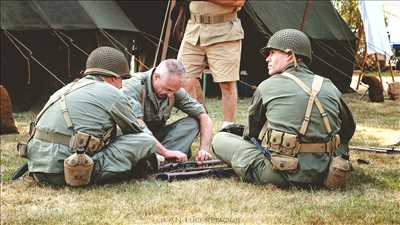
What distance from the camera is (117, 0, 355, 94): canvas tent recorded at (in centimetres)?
958

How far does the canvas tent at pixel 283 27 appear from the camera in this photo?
31.4 feet

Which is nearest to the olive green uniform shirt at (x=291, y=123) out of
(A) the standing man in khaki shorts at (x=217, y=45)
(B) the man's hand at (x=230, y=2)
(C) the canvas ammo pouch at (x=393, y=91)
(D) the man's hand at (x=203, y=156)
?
(D) the man's hand at (x=203, y=156)

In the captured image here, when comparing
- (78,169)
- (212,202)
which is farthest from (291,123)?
(78,169)

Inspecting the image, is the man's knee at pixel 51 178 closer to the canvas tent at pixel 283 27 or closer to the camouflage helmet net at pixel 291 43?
the camouflage helmet net at pixel 291 43

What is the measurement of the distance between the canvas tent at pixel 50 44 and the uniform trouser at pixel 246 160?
4.17 meters

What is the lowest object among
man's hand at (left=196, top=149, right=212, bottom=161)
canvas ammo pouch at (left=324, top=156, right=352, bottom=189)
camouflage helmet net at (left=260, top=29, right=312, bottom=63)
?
man's hand at (left=196, top=149, right=212, bottom=161)

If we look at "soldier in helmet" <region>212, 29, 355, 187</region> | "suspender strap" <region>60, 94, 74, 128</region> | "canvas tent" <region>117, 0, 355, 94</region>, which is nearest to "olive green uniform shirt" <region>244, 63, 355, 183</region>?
"soldier in helmet" <region>212, 29, 355, 187</region>

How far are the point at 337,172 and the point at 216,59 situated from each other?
1948mm

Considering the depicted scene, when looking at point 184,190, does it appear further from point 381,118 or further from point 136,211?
point 381,118

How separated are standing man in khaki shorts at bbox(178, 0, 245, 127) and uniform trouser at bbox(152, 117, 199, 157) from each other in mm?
469

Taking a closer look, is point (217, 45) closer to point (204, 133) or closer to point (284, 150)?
point (204, 133)

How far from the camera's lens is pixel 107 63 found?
13.0 feet

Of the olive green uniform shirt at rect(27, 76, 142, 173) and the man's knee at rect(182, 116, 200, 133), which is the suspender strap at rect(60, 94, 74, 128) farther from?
the man's knee at rect(182, 116, 200, 133)

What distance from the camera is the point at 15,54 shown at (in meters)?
8.44
